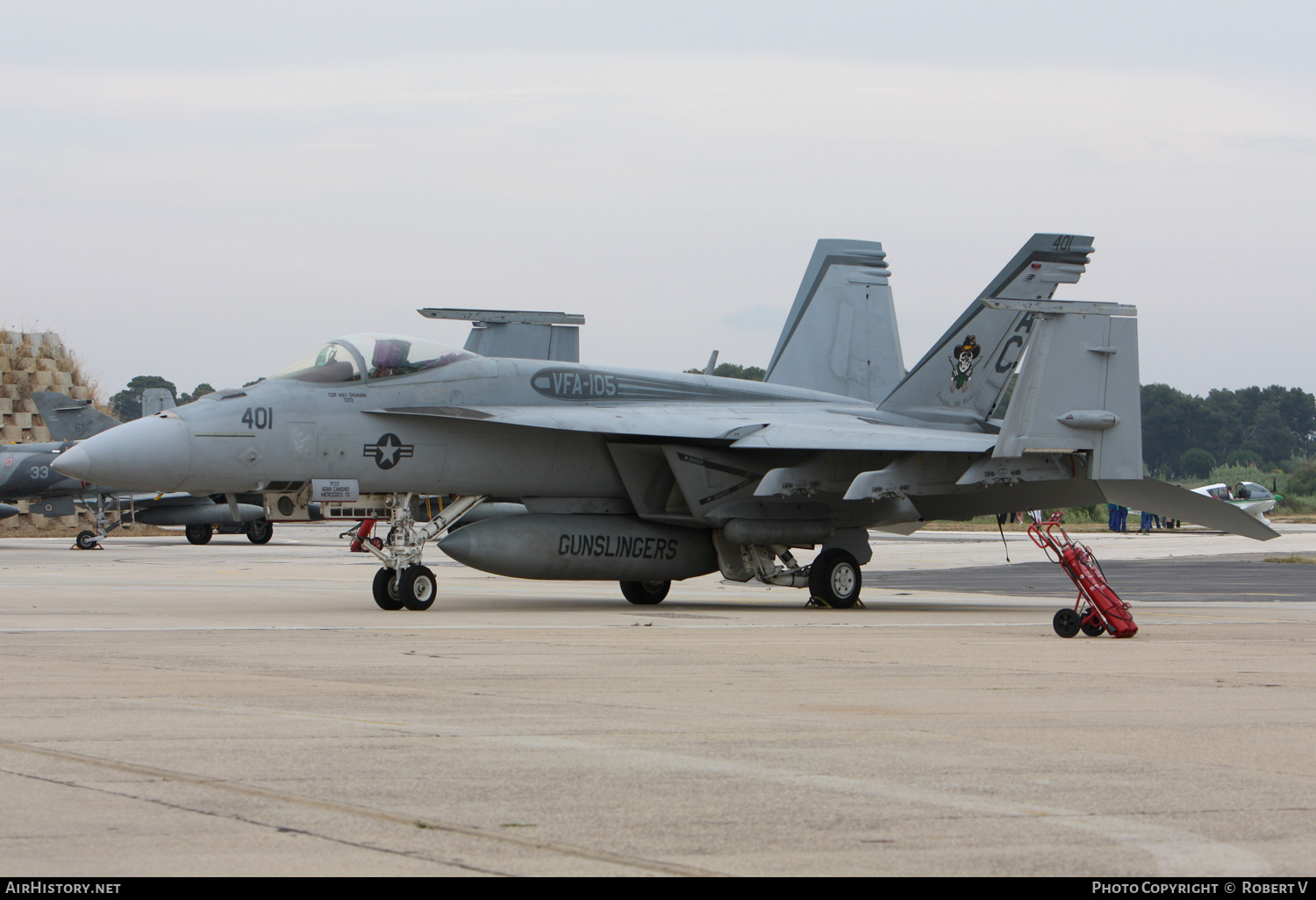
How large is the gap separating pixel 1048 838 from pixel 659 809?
46.9 inches

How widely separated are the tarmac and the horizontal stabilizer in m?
2.52

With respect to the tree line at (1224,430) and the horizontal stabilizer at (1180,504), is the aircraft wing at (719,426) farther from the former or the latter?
the tree line at (1224,430)

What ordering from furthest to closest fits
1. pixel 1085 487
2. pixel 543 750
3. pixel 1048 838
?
pixel 1085 487 → pixel 543 750 → pixel 1048 838

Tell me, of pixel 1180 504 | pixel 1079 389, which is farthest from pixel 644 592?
pixel 1180 504

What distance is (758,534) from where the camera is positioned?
1627cm

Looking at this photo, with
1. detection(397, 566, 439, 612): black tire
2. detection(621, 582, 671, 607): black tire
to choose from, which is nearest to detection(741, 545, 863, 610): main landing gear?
detection(621, 582, 671, 607): black tire

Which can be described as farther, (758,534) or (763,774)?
(758,534)

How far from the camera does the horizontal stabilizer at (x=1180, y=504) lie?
14984 millimetres

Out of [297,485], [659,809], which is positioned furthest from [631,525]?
[659,809]

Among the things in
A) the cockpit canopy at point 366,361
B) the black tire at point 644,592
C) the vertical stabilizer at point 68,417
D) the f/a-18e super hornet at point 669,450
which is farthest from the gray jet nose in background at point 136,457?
the vertical stabilizer at point 68,417

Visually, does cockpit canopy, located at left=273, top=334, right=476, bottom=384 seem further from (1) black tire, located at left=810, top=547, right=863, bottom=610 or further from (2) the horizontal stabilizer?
(2) the horizontal stabilizer

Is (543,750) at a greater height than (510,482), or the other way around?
(510,482)

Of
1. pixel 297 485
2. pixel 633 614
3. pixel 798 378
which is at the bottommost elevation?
pixel 633 614

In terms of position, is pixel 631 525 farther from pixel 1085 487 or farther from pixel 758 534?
pixel 1085 487
